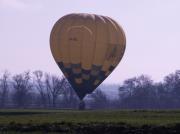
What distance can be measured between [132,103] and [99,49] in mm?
69619

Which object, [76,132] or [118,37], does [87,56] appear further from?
[76,132]

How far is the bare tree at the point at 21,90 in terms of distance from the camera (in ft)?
405

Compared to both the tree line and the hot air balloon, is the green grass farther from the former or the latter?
the tree line

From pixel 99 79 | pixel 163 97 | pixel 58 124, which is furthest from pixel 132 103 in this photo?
pixel 58 124

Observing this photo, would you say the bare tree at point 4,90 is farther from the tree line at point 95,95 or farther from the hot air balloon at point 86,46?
the hot air balloon at point 86,46

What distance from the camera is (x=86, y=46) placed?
56656 mm

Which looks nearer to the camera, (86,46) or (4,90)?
(86,46)

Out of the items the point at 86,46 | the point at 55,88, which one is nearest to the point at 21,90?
the point at 55,88

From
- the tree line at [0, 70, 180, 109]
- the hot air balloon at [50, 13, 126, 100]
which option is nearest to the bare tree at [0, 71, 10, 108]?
the tree line at [0, 70, 180, 109]

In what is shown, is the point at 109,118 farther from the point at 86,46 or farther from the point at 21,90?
the point at 21,90

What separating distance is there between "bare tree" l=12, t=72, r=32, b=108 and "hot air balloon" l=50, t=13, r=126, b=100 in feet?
201

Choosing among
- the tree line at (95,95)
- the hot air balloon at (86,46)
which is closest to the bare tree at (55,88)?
the tree line at (95,95)

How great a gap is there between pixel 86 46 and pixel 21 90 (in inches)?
3025

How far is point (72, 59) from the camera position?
56812mm
